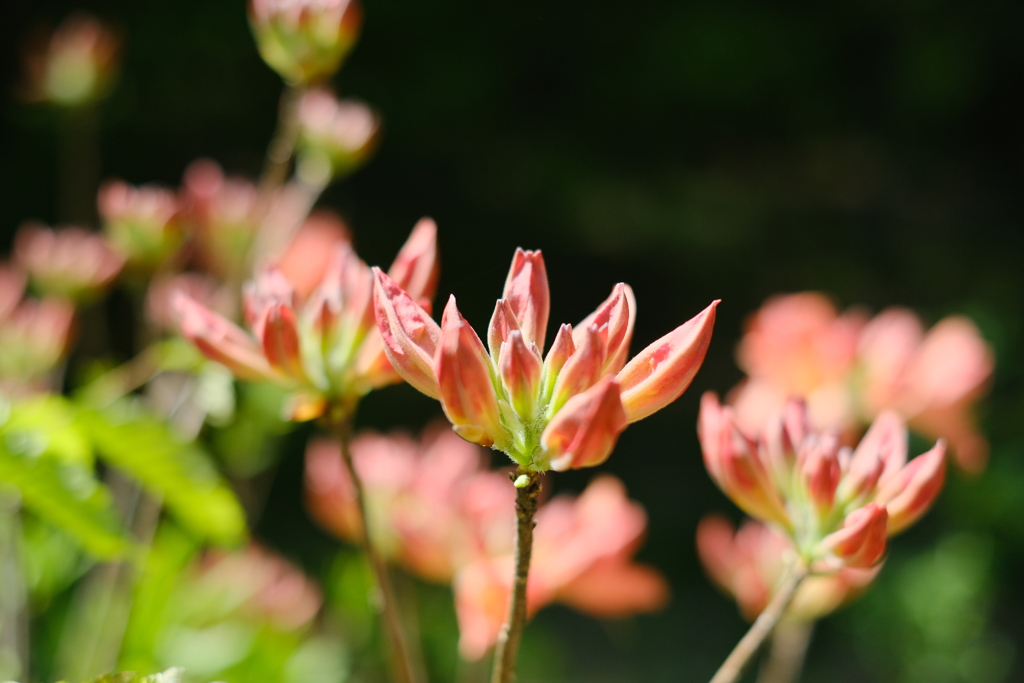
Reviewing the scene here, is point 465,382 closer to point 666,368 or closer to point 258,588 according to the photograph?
point 666,368

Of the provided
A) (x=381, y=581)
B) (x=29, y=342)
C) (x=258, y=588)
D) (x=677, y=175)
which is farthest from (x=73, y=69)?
(x=677, y=175)

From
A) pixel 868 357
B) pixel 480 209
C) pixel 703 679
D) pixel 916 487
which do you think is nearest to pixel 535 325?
pixel 916 487

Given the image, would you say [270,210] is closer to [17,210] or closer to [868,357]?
[868,357]

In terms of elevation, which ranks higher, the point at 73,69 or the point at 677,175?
the point at 73,69

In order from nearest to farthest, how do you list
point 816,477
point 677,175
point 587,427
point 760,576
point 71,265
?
point 587,427 → point 816,477 → point 760,576 → point 71,265 → point 677,175

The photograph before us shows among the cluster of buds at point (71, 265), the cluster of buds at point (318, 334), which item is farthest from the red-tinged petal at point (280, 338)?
the cluster of buds at point (71, 265)

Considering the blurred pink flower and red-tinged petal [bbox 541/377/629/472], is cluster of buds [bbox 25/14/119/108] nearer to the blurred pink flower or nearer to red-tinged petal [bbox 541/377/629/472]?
the blurred pink flower

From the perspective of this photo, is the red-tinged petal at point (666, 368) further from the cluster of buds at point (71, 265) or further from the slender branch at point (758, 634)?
the cluster of buds at point (71, 265)
